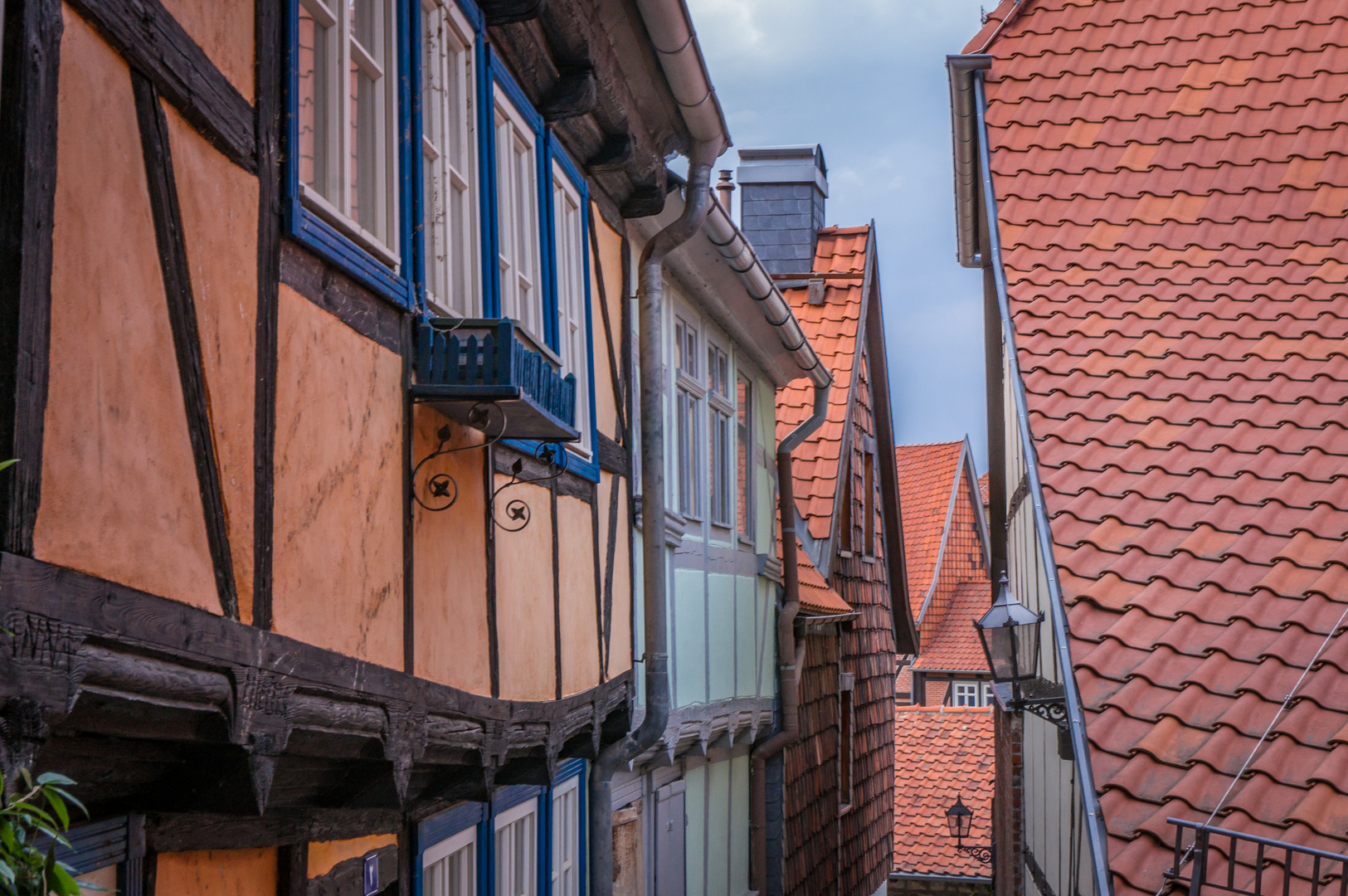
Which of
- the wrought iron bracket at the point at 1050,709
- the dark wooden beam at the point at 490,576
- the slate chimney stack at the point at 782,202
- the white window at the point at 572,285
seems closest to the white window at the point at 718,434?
the wrought iron bracket at the point at 1050,709

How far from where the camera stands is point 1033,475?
569cm

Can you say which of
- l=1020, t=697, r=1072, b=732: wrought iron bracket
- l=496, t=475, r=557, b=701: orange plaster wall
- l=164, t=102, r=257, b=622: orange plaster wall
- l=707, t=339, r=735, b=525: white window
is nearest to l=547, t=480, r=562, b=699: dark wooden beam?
l=496, t=475, r=557, b=701: orange plaster wall

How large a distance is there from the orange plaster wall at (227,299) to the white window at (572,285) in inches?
109

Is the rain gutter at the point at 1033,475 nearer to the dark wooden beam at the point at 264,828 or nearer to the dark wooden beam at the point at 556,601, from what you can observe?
the dark wooden beam at the point at 556,601

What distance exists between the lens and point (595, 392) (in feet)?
19.4

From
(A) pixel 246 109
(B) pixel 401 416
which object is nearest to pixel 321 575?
(B) pixel 401 416

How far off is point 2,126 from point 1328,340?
5483 mm

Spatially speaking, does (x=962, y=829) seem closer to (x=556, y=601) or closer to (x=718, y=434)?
(x=718, y=434)

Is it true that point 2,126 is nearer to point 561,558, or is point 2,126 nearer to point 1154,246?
point 561,558

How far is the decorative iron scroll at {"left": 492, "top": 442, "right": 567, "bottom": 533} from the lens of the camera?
4.21 meters

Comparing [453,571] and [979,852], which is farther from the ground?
[453,571]

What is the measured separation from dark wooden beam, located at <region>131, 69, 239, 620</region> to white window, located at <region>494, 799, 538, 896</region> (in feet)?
9.94

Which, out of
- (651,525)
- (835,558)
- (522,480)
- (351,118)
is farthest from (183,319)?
(835,558)

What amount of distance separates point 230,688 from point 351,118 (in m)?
1.61
